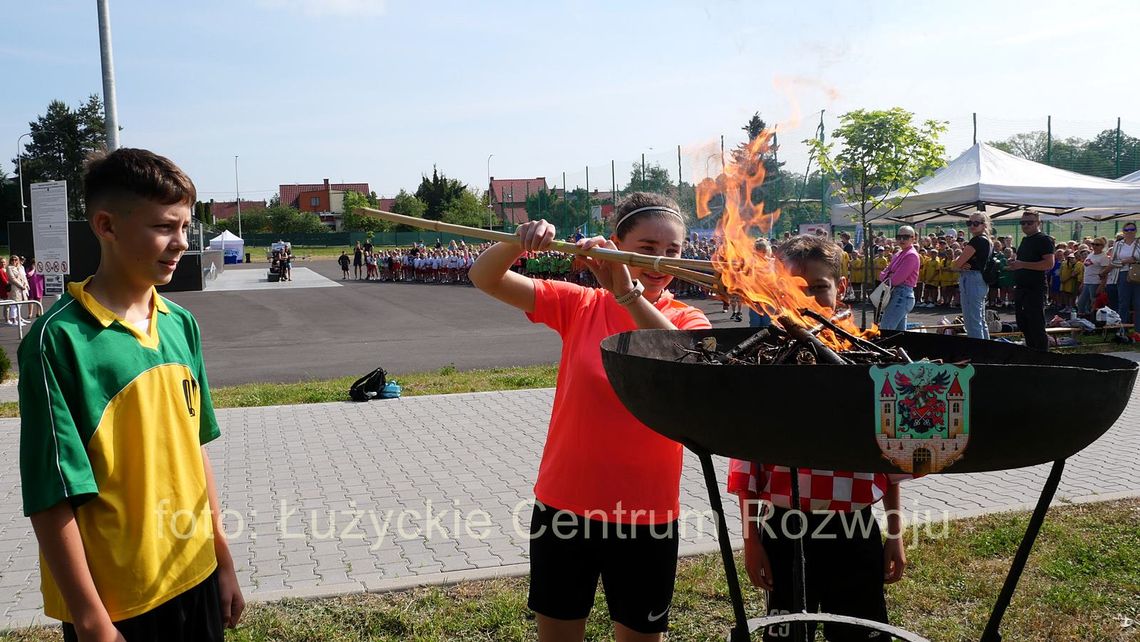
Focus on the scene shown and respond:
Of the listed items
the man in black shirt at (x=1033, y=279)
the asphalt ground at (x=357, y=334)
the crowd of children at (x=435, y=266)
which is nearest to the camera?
the man in black shirt at (x=1033, y=279)

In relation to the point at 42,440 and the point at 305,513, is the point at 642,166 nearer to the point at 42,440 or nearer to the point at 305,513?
the point at 305,513

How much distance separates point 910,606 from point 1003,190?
12.4 meters

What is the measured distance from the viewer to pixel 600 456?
8.00 ft

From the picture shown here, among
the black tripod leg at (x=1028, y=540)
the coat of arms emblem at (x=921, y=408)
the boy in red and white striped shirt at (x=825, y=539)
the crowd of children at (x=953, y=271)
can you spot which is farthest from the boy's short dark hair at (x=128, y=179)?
the crowd of children at (x=953, y=271)

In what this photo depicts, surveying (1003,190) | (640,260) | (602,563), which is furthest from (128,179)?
(1003,190)

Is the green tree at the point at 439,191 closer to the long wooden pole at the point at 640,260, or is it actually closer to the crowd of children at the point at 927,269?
the crowd of children at the point at 927,269

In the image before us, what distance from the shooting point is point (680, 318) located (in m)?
2.75

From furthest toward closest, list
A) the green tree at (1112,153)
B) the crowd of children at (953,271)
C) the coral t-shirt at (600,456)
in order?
the green tree at (1112,153)
the crowd of children at (953,271)
the coral t-shirt at (600,456)

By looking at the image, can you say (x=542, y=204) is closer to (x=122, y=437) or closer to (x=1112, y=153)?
(x=1112, y=153)

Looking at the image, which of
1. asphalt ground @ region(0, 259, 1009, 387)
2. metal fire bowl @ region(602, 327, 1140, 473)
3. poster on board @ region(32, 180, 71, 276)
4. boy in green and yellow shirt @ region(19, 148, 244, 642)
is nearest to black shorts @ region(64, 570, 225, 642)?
boy in green and yellow shirt @ region(19, 148, 244, 642)

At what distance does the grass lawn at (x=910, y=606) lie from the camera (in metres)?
3.46

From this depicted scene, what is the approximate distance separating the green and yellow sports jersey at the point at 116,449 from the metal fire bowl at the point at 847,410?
1.21 m

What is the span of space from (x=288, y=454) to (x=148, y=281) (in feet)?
15.4

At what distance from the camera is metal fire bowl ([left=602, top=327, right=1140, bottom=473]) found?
1660 millimetres
